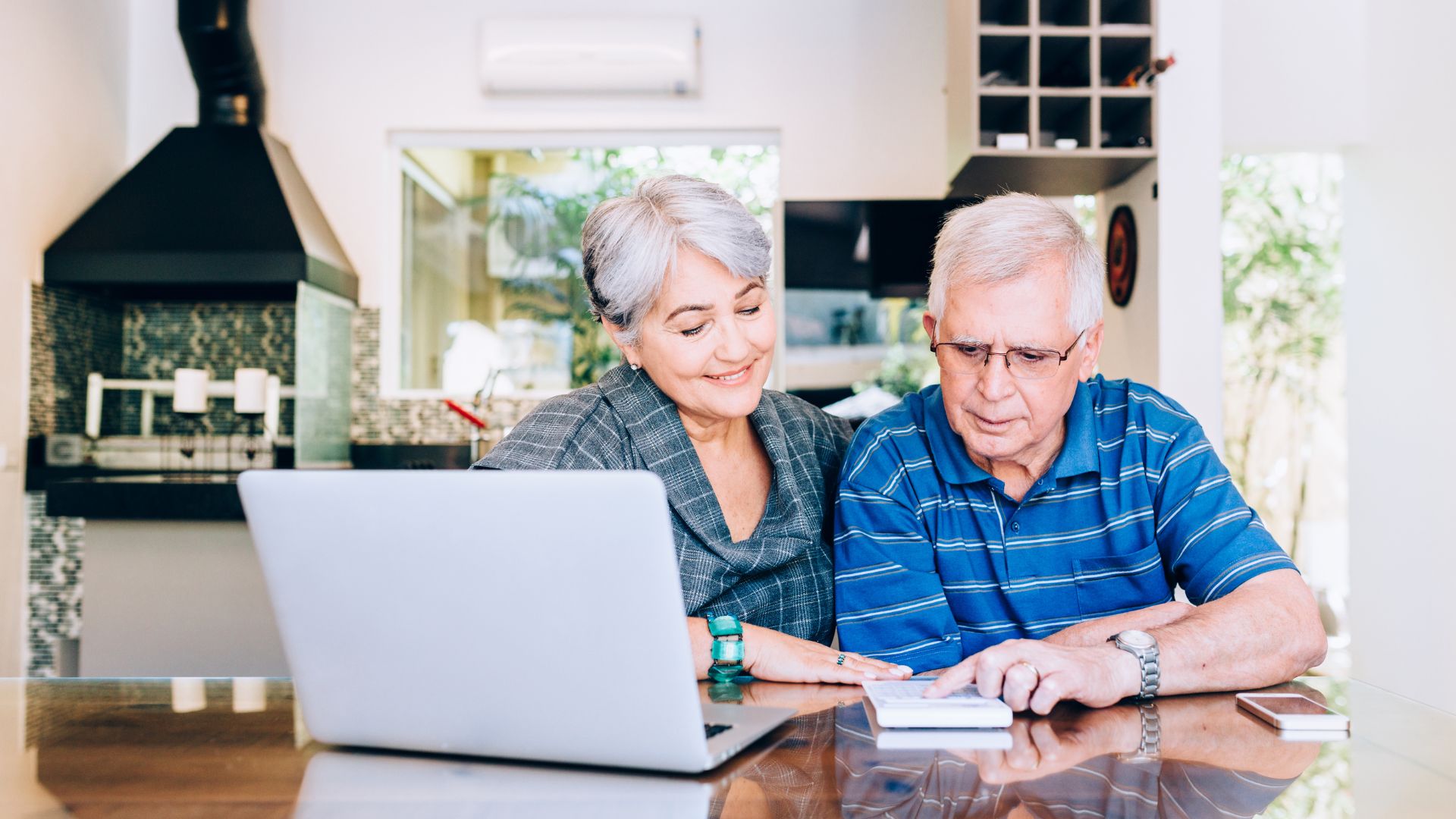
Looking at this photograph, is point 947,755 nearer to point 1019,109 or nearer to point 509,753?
point 509,753

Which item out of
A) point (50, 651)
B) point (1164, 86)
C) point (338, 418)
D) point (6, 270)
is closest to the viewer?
point (1164, 86)

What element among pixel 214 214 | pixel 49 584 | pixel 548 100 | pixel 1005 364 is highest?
pixel 548 100

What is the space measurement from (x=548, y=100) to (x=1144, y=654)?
3.56 metres

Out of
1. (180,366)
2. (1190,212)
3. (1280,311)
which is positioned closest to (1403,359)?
(1190,212)

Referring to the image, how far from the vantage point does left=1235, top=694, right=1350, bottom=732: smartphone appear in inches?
41.1

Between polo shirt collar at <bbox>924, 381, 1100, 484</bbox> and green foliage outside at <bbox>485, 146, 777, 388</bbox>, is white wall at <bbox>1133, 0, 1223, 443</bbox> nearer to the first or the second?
green foliage outside at <bbox>485, 146, 777, 388</bbox>

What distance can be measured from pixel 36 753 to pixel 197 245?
9.76 ft

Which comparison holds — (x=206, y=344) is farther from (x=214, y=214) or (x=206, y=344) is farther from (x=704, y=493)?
(x=704, y=493)

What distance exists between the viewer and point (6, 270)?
3479mm

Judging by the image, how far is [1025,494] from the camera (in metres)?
1.56

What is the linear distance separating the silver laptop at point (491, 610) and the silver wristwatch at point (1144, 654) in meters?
0.46

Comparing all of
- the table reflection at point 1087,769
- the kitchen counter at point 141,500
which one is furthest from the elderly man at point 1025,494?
the kitchen counter at point 141,500

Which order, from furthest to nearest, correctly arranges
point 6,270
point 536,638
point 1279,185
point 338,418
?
point 1279,185, point 338,418, point 6,270, point 536,638

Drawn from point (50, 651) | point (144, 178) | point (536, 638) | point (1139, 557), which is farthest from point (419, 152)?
point (536, 638)
